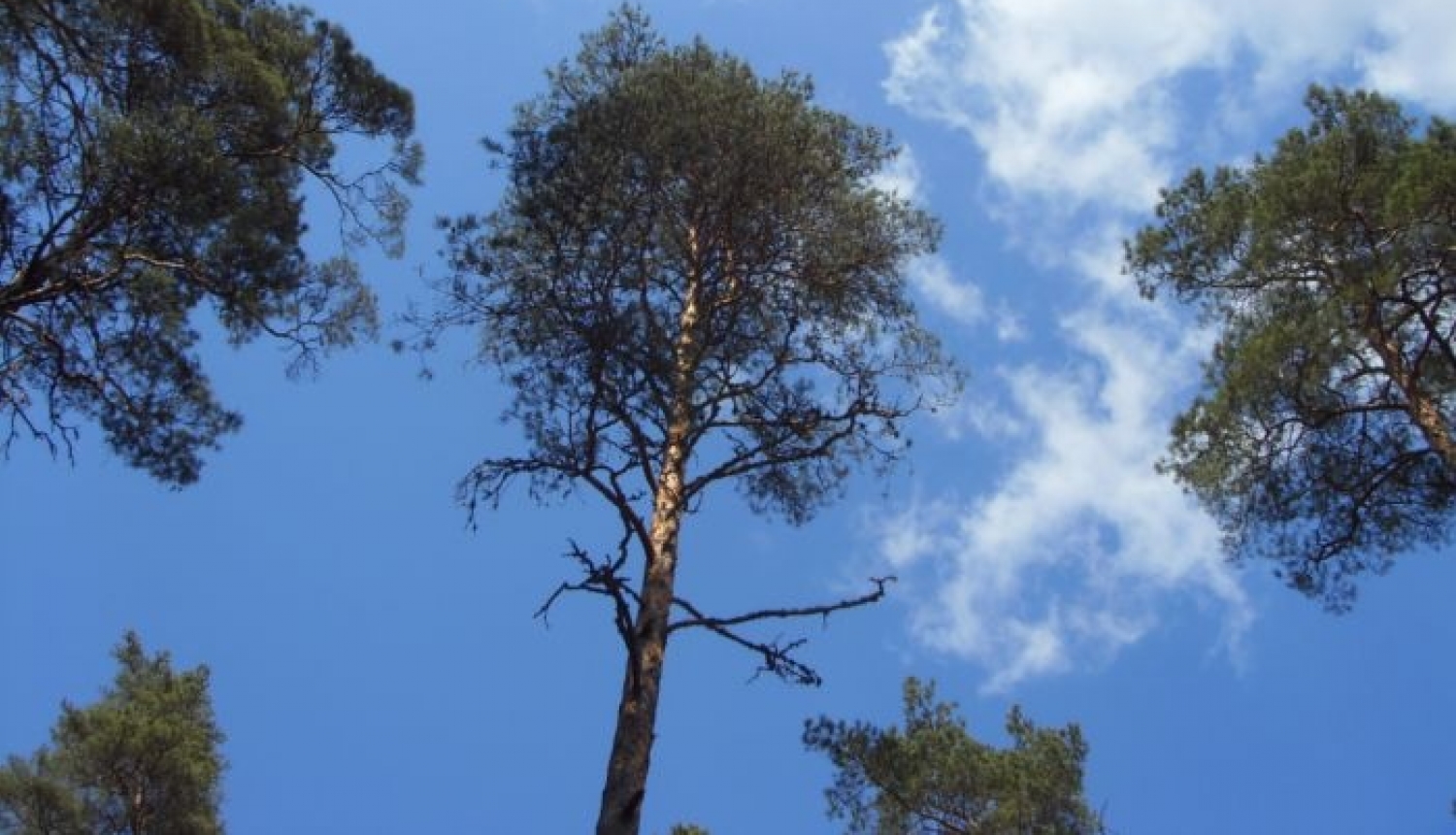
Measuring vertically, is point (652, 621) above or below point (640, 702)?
above

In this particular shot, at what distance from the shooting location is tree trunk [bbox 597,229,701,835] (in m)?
6.92

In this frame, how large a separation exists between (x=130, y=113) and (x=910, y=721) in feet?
39.5

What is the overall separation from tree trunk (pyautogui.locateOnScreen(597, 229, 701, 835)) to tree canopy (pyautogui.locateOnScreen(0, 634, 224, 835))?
426 inches

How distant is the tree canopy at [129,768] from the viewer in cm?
1631

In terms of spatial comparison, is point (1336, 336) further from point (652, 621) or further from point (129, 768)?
point (129, 768)

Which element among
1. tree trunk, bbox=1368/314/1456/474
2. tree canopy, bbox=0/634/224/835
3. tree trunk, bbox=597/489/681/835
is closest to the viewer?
tree trunk, bbox=597/489/681/835

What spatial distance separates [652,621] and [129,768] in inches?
476

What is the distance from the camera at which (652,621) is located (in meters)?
7.97

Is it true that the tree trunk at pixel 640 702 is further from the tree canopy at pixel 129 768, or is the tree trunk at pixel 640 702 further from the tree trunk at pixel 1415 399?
the tree canopy at pixel 129 768

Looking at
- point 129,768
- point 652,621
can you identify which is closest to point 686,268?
point 652,621

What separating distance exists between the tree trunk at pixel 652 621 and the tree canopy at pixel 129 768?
35.5 feet

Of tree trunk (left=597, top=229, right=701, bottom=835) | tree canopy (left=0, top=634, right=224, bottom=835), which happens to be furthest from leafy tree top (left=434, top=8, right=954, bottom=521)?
tree canopy (left=0, top=634, right=224, bottom=835)

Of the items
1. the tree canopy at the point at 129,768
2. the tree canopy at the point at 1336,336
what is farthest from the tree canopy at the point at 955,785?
the tree canopy at the point at 129,768

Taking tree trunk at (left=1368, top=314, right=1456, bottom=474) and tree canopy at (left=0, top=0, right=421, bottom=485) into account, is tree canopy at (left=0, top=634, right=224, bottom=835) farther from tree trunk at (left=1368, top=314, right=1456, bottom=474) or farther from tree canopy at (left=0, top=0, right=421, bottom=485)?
tree trunk at (left=1368, top=314, right=1456, bottom=474)
